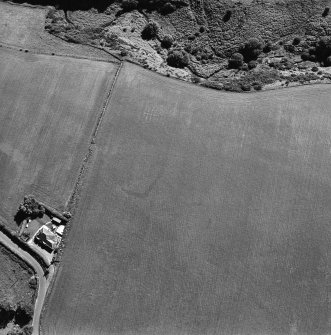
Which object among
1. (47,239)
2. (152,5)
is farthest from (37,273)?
(152,5)

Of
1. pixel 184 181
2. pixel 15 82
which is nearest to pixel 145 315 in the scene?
pixel 184 181

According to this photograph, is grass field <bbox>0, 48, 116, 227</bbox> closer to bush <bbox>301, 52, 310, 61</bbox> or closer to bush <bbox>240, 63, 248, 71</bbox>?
bush <bbox>240, 63, 248, 71</bbox>

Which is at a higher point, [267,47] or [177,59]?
[177,59]

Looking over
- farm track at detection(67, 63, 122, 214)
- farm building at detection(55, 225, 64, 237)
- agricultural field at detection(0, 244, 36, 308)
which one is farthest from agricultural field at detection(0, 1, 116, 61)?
agricultural field at detection(0, 244, 36, 308)

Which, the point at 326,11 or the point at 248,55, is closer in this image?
the point at 248,55

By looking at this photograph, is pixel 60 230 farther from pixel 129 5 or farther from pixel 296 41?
pixel 296 41

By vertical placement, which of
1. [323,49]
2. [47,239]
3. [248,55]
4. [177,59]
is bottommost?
[47,239]

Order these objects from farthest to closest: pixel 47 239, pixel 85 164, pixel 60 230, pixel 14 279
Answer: pixel 85 164 → pixel 60 230 → pixel 47 239 → pixel 14 279
